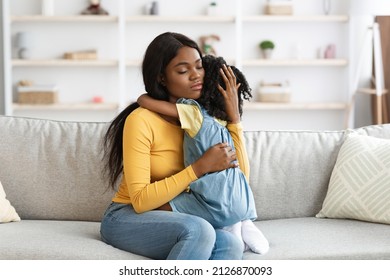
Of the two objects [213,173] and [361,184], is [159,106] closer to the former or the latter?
[213,173]

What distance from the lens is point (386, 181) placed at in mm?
2727

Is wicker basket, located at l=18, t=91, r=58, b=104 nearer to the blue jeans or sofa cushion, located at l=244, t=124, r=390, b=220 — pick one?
sofa cushion, located at l=244, t=124, r=390, b=220

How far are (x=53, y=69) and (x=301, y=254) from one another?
4154 mm

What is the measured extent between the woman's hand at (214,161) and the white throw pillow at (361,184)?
62cm

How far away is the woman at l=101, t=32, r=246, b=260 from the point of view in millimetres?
2232

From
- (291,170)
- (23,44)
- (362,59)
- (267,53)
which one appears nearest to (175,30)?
(267,53)

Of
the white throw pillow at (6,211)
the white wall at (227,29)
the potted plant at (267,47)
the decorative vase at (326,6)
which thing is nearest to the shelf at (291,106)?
the white wall at (227,29)

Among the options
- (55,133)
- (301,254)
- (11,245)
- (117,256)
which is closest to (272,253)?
(301,254)

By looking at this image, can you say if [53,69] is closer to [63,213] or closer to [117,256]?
[63,213]

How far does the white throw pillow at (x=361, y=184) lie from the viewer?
8.92 feet

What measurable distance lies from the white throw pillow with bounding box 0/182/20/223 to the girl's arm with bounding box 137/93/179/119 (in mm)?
708

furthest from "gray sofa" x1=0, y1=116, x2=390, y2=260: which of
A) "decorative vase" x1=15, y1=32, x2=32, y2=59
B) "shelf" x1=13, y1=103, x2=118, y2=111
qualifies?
"decorative vase" x1=15, y1=32, x2=32, y2=59

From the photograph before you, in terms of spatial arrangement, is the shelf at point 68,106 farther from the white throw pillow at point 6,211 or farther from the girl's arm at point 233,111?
Answer: the girl's arm at point 233,111

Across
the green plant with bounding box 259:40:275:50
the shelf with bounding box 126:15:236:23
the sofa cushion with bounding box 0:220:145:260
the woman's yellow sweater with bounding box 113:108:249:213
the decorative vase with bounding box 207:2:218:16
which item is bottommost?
the sofa cushion with bounding box 0:220:145:260
